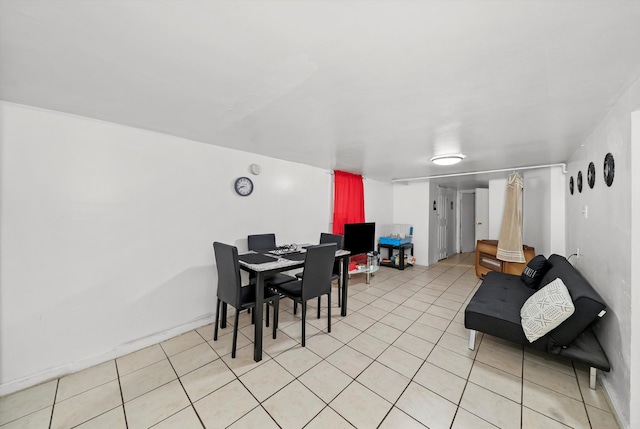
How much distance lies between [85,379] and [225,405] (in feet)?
4.21

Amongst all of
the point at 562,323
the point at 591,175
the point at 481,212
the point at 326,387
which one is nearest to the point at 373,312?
the point at 326,387

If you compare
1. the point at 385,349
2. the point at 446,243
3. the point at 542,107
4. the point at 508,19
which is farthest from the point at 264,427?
the point at 446,243

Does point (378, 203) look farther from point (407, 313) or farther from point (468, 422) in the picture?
point (468, 422)

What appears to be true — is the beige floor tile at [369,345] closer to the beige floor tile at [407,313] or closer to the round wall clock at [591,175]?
the beige floor tile at [407,313]

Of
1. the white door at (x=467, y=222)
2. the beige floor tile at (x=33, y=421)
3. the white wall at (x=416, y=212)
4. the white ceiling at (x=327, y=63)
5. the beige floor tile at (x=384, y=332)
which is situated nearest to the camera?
the white ceiling at (x=327, y=63)

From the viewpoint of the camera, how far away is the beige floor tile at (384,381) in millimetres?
1736

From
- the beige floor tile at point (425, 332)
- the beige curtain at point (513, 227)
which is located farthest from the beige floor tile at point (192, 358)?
the beige curtain at point (513, 227)

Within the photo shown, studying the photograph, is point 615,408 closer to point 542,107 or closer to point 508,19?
point 542,107

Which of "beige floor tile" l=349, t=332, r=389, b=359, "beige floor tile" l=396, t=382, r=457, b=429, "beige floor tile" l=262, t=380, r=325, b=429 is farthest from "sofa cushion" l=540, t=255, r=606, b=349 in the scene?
"beige floor tile" l=262, t=380, r=325, b=429

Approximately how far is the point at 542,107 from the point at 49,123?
3.88 metres

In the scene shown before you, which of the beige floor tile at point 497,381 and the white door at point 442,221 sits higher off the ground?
the white door at point 442,221

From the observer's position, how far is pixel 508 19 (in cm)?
92

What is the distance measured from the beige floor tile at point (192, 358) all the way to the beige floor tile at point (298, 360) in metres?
0.64

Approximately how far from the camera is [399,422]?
1.50 meters
